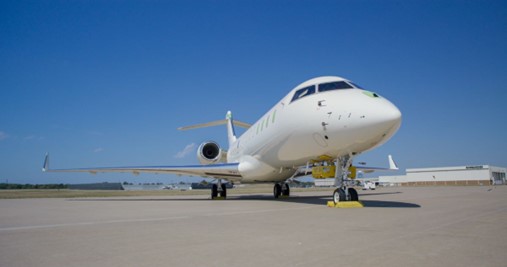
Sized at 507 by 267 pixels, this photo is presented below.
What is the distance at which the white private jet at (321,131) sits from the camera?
10312mm

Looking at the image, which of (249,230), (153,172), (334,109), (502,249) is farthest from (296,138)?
(153,172)

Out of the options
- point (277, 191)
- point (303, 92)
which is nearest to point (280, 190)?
point (277, 191)

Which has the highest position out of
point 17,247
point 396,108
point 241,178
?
point 396,108

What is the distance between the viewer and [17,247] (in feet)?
16.0

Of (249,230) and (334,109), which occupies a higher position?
(334,109)

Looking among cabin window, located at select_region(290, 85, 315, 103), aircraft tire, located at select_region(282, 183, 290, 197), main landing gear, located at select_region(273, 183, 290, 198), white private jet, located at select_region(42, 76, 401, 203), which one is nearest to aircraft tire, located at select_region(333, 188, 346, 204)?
white private jet, located at select_region(42, 76, 401, 203)

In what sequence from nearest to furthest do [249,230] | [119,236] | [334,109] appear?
1. [119,236]
2. [249,230]
3. [334,109]

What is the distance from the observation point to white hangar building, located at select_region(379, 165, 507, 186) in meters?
77.1

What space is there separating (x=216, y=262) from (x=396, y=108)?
8.17m

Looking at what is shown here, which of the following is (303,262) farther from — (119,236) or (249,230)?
(119,236)

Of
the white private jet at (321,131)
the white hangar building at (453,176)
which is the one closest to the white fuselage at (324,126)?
the white private jet at (321,131)

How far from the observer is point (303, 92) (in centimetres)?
1301

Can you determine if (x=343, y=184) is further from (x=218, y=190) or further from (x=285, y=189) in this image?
(x=218, y=190)

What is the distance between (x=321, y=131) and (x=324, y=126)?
0.85 ft
